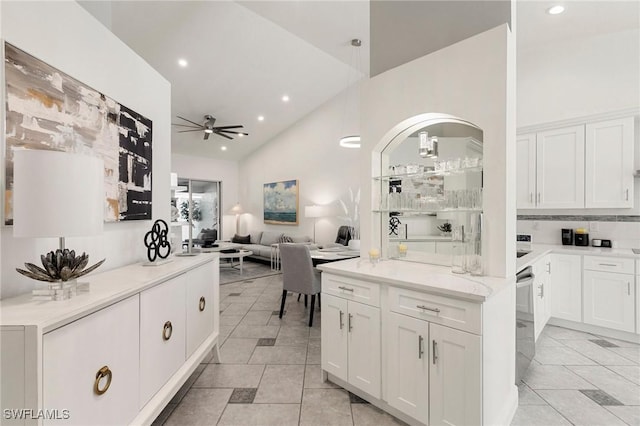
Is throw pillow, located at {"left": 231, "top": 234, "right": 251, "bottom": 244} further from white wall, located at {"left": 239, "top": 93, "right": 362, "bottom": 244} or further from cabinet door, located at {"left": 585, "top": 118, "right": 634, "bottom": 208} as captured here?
cabinet door, located at {"left": 585, "top": 118, "right": 634, "bottom": 208}

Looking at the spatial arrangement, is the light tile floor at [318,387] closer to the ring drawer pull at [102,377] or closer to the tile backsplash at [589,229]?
the ring drawer pull at [102,377]

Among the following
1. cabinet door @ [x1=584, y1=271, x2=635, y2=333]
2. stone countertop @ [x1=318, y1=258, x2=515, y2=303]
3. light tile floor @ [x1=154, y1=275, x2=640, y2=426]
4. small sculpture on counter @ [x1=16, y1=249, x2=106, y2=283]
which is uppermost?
small sculpture on counter @ [x1=16, y1=249, x2=106, y2=283]

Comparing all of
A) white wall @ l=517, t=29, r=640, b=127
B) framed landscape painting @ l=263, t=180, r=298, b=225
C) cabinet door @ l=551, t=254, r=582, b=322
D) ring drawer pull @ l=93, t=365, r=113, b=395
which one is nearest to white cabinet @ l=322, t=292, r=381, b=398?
ring drawer pull @ l=93, t=365, r=113, b=395

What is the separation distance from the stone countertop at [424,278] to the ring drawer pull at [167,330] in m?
1.08

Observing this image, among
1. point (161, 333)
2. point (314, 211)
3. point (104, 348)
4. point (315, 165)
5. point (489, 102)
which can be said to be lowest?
point (161, 333)

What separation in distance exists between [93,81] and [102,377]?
1704 millimetres

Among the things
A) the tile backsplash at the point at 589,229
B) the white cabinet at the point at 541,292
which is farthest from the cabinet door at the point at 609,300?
the tile backsplash at the point at 589,229

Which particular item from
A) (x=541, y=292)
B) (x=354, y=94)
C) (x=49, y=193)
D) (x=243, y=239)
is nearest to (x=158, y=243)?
(x=49, y=193)

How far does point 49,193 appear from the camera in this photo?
108 cm

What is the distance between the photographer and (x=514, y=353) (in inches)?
72.9

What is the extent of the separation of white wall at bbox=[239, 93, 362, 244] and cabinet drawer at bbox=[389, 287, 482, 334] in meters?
4.73

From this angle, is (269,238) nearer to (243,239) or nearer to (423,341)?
(243,239)

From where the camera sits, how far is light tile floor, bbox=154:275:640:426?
183cm

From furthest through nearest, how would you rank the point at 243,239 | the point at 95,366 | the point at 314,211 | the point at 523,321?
the point at 243,239 → the point at 314,211 → the point at 523,321 → the point at 95,366
